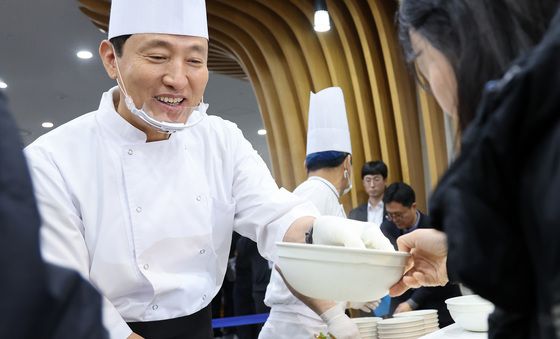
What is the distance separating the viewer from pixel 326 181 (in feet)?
9.98

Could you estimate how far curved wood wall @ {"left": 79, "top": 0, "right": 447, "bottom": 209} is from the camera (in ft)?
15.6

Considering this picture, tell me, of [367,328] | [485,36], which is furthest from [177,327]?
[485,36]

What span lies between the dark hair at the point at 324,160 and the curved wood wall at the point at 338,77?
1500 millimetres

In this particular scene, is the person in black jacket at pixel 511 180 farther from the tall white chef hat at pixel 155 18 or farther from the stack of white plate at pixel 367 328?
the stack of white plate at pixel 367 328

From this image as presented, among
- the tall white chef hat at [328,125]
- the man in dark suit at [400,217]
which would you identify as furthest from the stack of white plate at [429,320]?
the tall white chef hat at [328,125]

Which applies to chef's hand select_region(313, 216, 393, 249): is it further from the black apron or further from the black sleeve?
the black sleeve

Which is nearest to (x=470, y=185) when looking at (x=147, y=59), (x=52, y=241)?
(x=52, y=241)

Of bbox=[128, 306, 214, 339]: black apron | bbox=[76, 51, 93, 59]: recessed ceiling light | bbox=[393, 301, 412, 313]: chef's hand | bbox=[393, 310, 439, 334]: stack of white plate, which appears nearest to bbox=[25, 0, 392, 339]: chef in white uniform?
bbox=[128, 306, 214, 339]: black apron

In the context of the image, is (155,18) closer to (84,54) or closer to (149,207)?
(149,207)

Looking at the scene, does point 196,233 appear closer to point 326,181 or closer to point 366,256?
point 366,256

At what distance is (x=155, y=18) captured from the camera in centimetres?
Result: 169

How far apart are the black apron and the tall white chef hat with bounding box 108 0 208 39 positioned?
0.76 meters

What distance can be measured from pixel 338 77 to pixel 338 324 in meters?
3.57

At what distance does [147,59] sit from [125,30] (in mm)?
131
